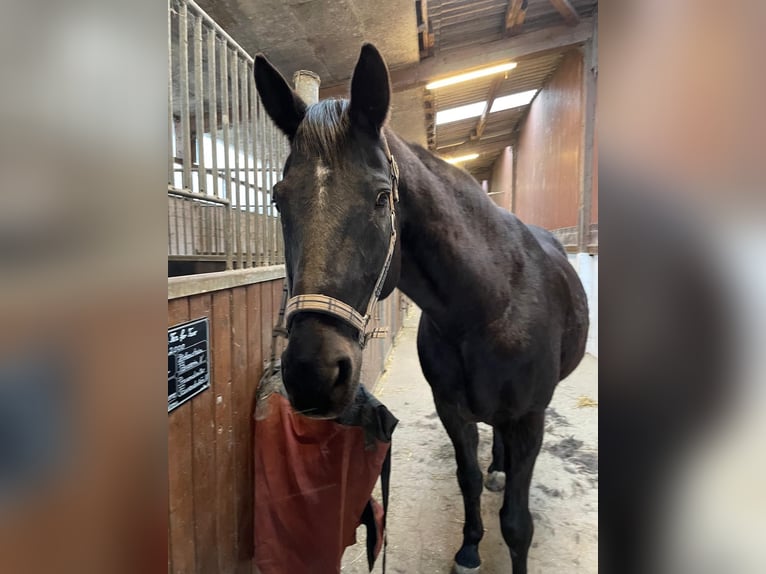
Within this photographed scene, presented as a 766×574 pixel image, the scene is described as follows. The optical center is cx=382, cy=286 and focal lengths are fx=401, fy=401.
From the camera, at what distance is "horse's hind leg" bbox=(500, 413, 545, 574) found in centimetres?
164

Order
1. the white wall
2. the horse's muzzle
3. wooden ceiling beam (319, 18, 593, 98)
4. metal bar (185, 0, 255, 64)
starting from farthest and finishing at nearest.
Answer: the white wall
wooden ceiling beam (319, 18, 593, 98)
metal bar (185, 0, 255, 64)
the horse's muzzle

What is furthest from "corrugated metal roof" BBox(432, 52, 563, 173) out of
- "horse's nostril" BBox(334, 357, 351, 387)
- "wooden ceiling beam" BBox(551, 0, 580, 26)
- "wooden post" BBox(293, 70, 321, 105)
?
"horse's nostril" BBox(334, 357, 351, 387)

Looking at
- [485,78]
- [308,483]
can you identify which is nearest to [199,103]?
[308,483]

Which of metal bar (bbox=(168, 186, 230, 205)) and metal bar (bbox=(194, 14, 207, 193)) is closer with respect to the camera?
metal bar (bbox=(168, 186, 230, 205))

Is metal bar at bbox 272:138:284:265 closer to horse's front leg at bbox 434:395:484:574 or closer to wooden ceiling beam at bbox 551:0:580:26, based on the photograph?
horse's front leg at bbox 434:395:484:574

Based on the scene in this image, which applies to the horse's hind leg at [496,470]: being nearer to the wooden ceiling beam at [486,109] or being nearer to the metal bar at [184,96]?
the metal bar at [184,96]

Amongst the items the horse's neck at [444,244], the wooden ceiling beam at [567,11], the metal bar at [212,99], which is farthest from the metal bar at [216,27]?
the wooden ceiling beam at [567,11]

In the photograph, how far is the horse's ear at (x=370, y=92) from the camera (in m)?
1.02

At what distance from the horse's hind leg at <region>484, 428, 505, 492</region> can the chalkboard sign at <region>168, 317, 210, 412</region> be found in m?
1.92
